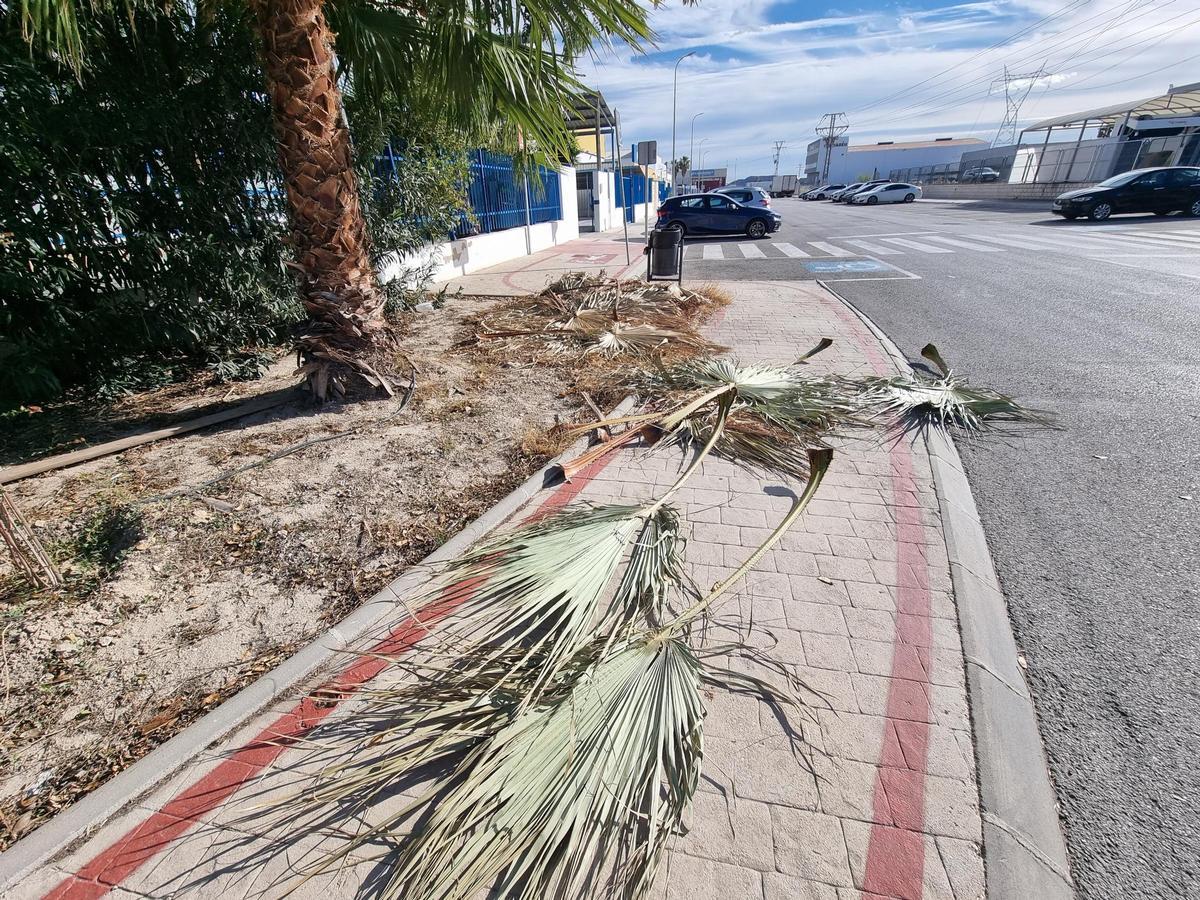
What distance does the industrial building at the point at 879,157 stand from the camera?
280ft

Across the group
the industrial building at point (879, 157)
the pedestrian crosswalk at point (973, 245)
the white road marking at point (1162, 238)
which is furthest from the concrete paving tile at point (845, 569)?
the industrial building at point (879, 157)

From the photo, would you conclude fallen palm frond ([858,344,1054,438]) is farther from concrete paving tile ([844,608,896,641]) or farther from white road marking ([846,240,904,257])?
white road marking ([846,240,904,257])

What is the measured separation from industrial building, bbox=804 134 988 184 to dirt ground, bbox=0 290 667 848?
94.9 m

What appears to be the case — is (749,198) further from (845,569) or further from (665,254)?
(845,569)

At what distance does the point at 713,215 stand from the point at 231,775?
21.5 m

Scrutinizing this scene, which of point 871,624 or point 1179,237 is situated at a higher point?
point 1179,237

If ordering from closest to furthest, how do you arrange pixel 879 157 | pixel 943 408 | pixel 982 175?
1. pixel 943 408
2. pixel 982 175
3. pixel 879 157

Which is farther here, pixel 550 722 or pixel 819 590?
pixel 819 590

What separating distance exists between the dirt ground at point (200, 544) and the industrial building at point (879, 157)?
311ft

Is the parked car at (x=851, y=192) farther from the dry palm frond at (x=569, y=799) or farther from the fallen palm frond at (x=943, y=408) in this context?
the dry palm frond at (x=569, y=799)

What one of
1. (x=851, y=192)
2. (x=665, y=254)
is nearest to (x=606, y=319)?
(x=665, y=254)

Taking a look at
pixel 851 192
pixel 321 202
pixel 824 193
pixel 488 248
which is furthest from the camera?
pixel 824 193

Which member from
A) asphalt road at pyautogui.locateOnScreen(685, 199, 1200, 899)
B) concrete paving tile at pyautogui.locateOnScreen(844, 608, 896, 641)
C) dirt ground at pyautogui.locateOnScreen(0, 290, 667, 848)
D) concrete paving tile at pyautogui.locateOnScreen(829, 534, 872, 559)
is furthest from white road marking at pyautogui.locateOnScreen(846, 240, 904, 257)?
concrete paving tile at pyautogui.locateOnScreen(844, 608, 896, 641)

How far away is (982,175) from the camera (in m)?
44.3
